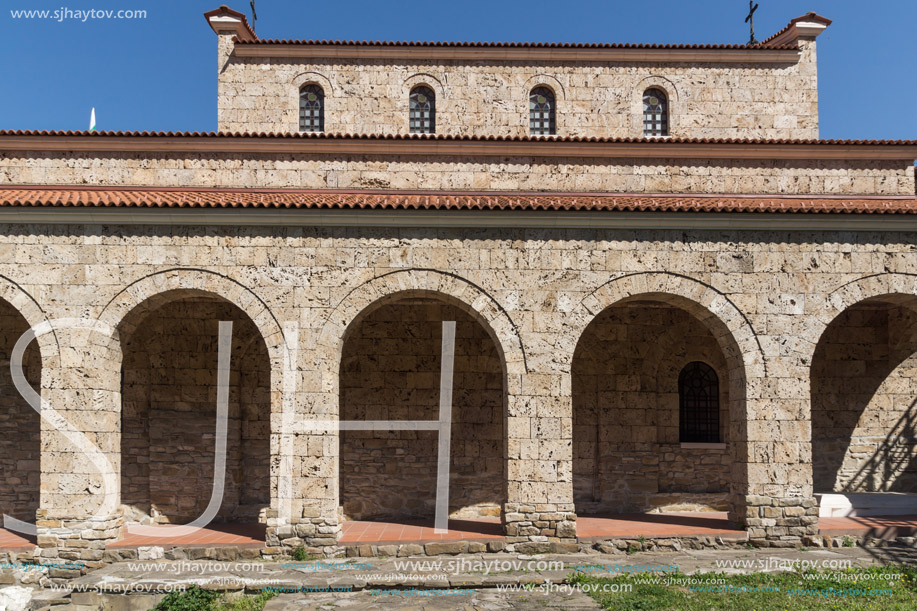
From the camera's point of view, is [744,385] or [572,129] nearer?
[744,385]

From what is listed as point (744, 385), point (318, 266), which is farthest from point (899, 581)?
point (318, 266)

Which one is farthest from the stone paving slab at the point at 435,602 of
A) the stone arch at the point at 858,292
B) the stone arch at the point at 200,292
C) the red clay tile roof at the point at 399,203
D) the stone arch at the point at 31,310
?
the stone arch at the point at 858,292

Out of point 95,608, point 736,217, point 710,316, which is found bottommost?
point 95,608

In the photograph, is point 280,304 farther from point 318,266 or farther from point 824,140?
point 824,140

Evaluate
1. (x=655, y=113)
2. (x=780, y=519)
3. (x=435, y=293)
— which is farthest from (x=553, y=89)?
(x=780, y=519)

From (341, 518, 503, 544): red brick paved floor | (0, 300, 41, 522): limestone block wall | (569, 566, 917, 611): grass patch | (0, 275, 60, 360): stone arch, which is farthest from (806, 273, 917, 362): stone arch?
(0, 300, 41, 522): limestone block wall

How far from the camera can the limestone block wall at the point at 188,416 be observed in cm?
1190

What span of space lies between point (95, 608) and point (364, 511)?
4821mm

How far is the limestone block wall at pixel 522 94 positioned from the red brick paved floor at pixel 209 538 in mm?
8067

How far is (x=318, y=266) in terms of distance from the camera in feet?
33.2

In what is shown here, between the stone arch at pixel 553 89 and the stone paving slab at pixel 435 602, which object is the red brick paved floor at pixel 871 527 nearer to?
the stone paving slab at pixel 435 602

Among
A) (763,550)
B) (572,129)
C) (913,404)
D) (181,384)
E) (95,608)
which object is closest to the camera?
(95,608)

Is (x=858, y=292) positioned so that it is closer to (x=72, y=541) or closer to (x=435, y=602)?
(x=435, y=602)

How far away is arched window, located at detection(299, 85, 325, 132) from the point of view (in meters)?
15.0
